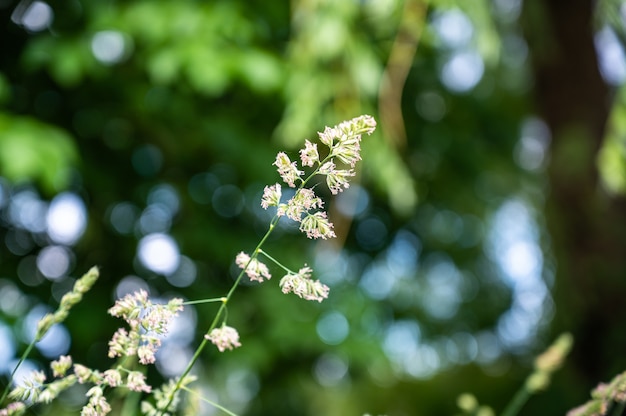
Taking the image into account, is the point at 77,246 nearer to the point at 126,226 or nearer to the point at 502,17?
the point at 126,226

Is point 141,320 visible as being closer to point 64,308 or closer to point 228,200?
point 64,308

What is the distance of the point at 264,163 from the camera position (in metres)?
2.53

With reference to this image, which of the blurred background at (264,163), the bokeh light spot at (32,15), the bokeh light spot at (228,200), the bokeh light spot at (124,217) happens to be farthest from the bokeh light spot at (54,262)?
the bokeh light spot at (32,15)

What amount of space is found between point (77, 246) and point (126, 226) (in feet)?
0.69

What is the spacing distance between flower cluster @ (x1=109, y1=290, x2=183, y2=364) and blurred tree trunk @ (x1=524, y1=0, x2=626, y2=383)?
7.09ft

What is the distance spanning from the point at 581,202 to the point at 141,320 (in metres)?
2.38

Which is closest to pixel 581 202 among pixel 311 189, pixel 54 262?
pixel 54 262

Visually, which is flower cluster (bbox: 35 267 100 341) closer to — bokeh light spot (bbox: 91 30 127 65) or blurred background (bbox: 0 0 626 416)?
blurred background (bbox: 0 0 626 416)

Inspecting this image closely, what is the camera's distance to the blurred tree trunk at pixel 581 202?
8.10 ft

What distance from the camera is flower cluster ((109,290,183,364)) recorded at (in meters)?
0.38

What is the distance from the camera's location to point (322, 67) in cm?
206

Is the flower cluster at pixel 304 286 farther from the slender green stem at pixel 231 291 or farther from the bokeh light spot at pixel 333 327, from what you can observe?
the bokeh light spot at pixel 333 327

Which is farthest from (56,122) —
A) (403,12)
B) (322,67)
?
(403,12)

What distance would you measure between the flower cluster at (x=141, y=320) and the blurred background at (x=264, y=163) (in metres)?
1.30
